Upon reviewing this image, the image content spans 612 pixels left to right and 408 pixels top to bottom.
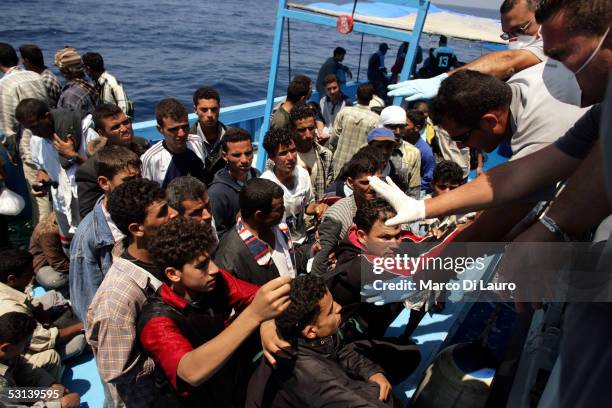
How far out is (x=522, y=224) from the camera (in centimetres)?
209

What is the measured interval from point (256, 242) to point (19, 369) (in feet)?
5.33

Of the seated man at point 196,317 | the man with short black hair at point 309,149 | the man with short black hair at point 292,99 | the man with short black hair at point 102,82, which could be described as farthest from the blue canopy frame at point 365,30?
the seated man at point 196,317

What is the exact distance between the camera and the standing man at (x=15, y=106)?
4.70 metres

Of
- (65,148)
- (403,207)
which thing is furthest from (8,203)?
(403,207)

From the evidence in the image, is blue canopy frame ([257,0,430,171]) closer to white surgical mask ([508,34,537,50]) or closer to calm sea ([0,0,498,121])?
white surgical mask ([508,34,537,50])

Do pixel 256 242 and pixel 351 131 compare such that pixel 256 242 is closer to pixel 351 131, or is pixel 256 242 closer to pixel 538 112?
pixel 538 112

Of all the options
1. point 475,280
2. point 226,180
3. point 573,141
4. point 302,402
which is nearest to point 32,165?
point 226,180

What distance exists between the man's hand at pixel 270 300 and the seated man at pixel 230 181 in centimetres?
175

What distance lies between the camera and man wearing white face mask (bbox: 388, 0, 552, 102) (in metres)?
2.83

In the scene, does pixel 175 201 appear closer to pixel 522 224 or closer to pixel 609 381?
pixel 522 224

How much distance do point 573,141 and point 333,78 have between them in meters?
5.47

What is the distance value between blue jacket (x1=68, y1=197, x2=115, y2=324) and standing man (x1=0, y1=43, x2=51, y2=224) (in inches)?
94.0

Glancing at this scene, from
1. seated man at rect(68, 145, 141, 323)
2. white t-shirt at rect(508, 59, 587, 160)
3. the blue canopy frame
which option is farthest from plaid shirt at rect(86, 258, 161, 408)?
the blue canopy frame

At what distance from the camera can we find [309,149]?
14.9 feet
